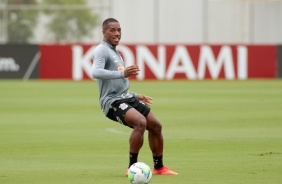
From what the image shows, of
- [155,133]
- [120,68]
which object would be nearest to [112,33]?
[120,68]

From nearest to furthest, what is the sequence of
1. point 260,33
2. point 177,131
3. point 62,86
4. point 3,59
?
point 177,131
point 62,86
point 3,59
point 260,33

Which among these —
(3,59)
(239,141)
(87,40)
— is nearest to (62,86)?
(3,59)

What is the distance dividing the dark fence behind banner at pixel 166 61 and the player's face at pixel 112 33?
3045 centimetres

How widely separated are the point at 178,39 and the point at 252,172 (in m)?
39.3

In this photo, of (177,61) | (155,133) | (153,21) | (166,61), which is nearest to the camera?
(155,133)

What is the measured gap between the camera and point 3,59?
43.0m

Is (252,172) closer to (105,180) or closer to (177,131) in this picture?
(105,180)

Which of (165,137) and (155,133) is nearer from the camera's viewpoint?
(155,133)

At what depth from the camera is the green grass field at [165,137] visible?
12.6 metres

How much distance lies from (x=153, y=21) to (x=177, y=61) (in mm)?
8490

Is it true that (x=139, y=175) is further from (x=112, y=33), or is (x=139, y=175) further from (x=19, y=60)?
(x=19, y=60)

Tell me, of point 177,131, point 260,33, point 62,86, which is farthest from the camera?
point 260,33

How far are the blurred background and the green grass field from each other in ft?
53.1

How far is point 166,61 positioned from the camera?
4331cm
